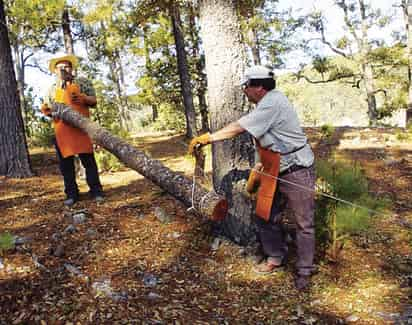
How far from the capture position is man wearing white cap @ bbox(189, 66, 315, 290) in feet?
9.59

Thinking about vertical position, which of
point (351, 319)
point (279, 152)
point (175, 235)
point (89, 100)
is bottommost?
point (351, 319)

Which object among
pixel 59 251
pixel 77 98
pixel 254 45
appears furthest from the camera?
pixel 254 45

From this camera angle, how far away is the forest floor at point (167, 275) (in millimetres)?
2773

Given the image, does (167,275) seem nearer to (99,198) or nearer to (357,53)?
(99,198)

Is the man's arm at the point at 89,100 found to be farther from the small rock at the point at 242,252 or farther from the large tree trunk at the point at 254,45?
the large tree trunk at the point at 254,45

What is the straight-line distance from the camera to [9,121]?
6898 millimetres

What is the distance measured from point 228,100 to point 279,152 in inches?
31.4

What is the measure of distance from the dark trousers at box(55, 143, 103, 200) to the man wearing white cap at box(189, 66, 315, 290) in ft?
A: 7.82

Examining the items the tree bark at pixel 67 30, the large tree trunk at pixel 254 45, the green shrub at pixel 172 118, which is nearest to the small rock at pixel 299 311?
the tree bark at pixel 67 30

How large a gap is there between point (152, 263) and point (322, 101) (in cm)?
5562

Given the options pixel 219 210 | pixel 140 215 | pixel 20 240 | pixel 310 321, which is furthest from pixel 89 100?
pixel 310 321

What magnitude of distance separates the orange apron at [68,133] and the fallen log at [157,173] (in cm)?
14

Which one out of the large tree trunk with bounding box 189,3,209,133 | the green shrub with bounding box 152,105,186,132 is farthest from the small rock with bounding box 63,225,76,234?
the green shrub with bounding box 152,105,186,132

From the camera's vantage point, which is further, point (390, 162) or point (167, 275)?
point (390, 162)
